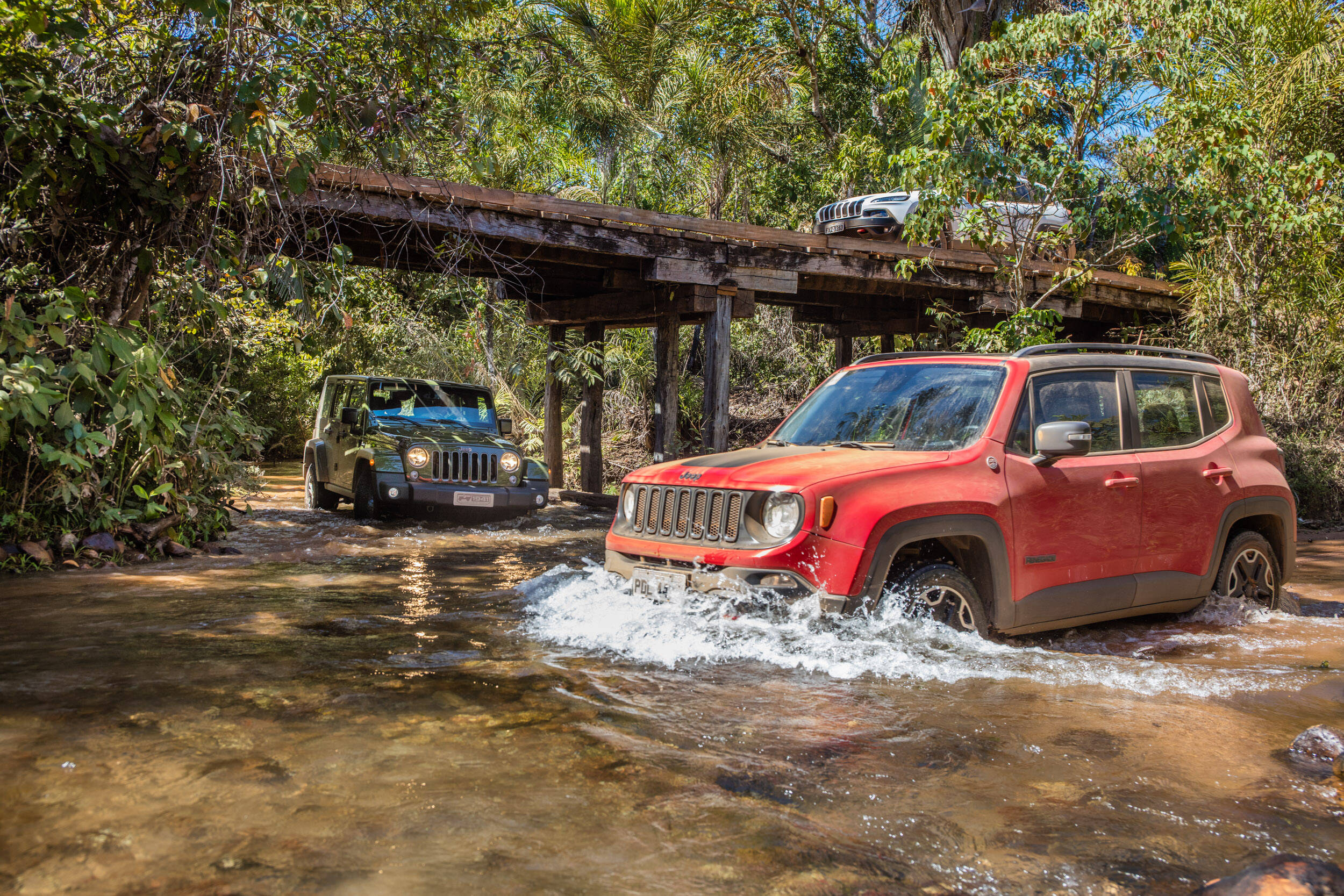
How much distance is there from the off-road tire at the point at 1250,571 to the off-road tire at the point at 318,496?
9799 mm

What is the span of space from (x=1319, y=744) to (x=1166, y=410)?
2.59 m

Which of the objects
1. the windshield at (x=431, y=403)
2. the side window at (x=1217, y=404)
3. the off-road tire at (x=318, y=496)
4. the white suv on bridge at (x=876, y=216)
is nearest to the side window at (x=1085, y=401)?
the side window at (x=1217, y=404)

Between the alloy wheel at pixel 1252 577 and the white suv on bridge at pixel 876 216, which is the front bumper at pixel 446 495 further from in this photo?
the white suv on bridge at pixel 876 216

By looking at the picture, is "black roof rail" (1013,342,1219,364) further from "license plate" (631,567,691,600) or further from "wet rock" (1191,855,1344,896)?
"wet rock" (1191,855,1344,896)

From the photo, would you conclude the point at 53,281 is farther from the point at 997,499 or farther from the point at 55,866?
the point at 997,499

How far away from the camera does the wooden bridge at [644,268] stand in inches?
388

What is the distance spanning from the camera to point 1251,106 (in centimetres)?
1403

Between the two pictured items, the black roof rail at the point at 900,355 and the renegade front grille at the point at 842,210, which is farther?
the renegade front grille at the point at 842,210

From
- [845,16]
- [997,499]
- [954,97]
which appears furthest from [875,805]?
[845,16]

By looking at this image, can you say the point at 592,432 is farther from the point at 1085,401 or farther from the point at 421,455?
the point at 1085,401

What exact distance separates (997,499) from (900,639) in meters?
0.87

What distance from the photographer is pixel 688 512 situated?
5004 millimetres

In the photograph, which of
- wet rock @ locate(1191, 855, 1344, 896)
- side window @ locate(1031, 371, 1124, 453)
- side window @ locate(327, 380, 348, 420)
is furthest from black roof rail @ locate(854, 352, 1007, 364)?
side window @ locate(327, 380, 348, 420)

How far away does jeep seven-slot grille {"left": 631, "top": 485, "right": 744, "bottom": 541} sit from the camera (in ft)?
15.7
